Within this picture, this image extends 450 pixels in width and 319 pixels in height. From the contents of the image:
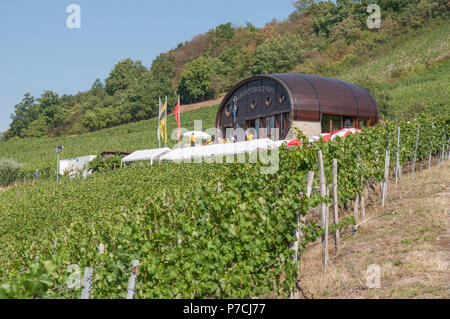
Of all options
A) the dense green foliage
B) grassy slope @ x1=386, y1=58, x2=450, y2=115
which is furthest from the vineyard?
the dense green foliage

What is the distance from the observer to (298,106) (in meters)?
24.3

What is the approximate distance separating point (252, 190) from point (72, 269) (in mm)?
3353

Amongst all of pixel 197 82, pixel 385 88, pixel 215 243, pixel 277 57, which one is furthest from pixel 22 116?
pixel 215 243

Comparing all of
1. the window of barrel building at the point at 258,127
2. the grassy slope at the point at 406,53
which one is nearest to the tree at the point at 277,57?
the grassy slope at the point at 406,53

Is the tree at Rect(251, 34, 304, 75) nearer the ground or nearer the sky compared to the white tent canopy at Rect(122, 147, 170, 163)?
nearer the sky

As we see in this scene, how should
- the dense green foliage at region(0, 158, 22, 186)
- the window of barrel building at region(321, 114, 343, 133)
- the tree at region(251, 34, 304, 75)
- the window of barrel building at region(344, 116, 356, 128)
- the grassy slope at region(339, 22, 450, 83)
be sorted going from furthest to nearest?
the tree at region(251, 34, 304, 75) < the grassy slope at region(339, 22, 450, 83) < the dense green foliage at region(0, 158, 22, 186) < the window of barrel building at region(344, 116, 356, 128) < the window of barrel building at region(321, 114, 343, 133)

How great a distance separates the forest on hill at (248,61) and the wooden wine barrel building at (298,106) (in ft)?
86.7

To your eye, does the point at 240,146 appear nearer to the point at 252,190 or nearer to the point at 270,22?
the point at 252,190

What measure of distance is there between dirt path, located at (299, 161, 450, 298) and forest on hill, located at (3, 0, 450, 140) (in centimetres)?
4456

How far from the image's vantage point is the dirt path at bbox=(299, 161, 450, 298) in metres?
5.67

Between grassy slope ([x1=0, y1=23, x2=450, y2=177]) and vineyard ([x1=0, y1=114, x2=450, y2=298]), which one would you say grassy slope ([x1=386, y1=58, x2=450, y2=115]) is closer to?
grassy slope ([x1=0, y1=23, x2=450, y2=177])

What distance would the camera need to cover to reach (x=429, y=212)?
9.09m

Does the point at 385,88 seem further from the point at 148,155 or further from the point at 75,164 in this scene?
the point at 75,164
